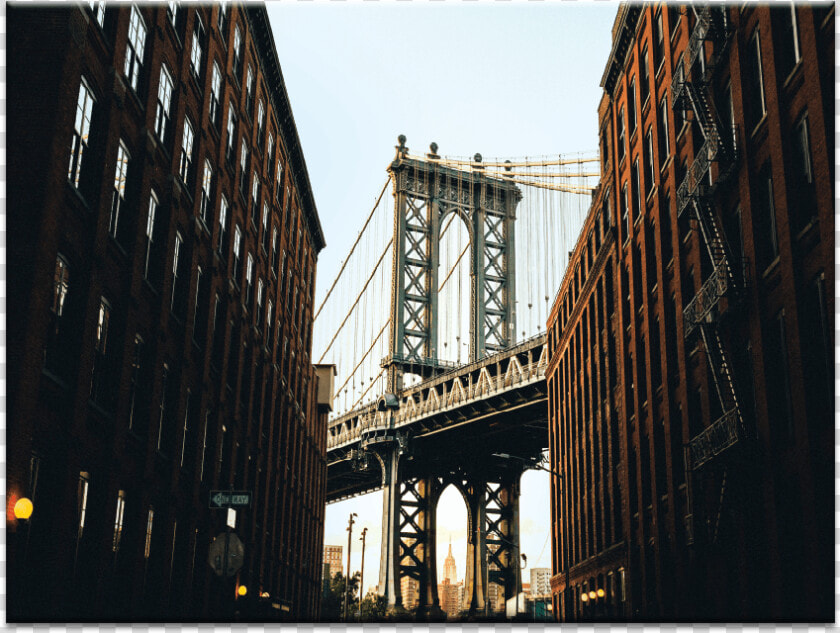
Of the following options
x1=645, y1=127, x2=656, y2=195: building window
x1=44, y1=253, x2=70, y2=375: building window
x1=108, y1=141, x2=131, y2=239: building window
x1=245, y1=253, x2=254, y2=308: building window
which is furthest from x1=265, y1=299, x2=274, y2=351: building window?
x1=44, y1=253, x2=70, y2=375: building window

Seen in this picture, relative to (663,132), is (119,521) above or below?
below

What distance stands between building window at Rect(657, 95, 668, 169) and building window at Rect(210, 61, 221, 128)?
52.1ft

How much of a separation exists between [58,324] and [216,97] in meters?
17.4

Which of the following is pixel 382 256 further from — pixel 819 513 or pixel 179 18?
pixel 819 513

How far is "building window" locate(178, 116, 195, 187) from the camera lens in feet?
101

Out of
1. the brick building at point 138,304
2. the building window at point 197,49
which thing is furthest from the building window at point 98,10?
the building window at point 197,49

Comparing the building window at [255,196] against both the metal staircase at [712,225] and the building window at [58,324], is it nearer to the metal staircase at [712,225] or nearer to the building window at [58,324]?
the metal staircase at [712,225]

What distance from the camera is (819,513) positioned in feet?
64.5

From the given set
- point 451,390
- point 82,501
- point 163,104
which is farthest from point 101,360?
point 451,390

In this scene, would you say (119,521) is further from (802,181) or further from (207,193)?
(802,181)

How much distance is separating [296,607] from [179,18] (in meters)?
38.9

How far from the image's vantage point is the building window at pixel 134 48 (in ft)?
82.4

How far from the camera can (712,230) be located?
26.8m

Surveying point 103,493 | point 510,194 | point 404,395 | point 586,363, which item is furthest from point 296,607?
point 510,194
